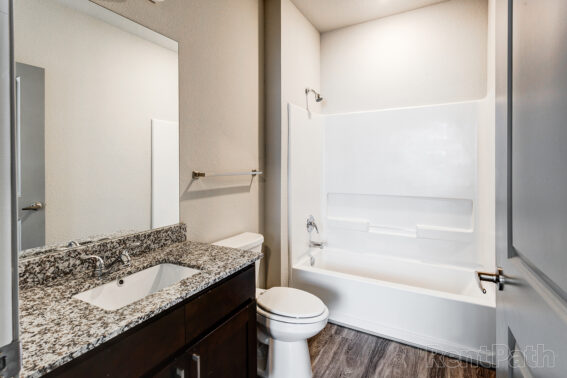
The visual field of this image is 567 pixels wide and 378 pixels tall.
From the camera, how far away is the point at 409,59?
8.87 ft

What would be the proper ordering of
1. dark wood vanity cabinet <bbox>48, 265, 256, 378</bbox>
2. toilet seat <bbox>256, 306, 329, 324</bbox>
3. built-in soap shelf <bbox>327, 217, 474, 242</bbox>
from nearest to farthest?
1. dark wood vanity cabinet <bbox>48, 265, 256, 378</bbox>
2. toilet seat <bbox>256, 306, 329, 324</bbox>
3. built-in soap shelf <bbox>327, 217, 474, 242</bbox>

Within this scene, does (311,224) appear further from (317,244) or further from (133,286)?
(133,286)

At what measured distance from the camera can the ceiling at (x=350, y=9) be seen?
8.29 ft

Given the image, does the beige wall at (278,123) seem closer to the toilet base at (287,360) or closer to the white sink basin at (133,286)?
the toilet base at (287,360)

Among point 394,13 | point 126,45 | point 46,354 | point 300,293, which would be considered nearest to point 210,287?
point 46,354

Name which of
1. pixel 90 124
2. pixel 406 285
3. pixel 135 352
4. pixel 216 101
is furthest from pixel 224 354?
pixel 406 285

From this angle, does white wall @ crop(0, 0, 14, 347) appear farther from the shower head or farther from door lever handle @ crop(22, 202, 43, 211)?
the shower head

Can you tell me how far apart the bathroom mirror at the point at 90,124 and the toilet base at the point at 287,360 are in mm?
981

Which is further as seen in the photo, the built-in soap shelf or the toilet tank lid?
the built-in soap shelf

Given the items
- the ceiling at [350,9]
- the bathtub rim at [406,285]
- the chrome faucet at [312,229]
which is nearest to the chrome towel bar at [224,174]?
the chrome faucet at [312,229]

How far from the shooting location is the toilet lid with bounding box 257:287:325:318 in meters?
1.61

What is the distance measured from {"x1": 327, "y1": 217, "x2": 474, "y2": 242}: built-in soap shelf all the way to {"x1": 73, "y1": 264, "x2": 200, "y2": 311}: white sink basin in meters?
2.04

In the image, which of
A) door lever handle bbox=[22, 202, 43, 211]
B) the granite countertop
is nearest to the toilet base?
the granite countertop

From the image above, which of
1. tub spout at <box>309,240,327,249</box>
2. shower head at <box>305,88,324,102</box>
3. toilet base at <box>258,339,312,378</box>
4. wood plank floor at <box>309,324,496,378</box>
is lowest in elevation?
wood plank floor at <box>309,324,496,378</box>
